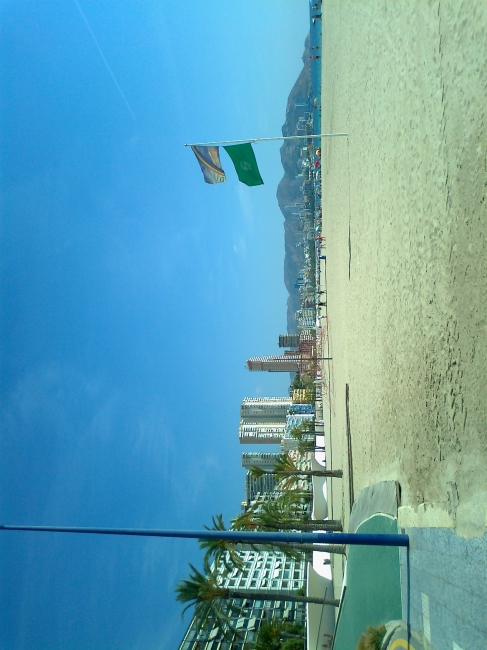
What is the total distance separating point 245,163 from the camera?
40.3 ft

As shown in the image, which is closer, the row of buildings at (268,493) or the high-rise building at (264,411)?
the row of buildings at (268,493)

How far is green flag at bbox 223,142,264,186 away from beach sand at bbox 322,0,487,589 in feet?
9.47

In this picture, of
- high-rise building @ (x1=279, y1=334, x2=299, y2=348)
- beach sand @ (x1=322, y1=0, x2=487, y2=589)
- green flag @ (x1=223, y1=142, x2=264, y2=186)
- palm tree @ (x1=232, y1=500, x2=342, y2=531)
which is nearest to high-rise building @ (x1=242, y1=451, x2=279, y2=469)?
high-rise building @ (x1=279, y1=334, x2=299, y2=348)

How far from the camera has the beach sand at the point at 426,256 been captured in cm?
580

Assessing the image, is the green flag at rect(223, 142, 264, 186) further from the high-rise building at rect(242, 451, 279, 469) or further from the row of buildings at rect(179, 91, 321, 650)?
the high-rise building at rect(242, 451, 279, 469)

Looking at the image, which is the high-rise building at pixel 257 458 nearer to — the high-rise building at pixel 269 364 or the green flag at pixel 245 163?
the high-rise building at pixel 269 364

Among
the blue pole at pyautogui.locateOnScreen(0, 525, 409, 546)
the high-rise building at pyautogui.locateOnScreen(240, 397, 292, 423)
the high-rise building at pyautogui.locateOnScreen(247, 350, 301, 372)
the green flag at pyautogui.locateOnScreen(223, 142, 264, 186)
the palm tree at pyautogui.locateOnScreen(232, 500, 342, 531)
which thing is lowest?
the palm tree at pyautogui.locateOnScreen(232, 500, 342, 531)

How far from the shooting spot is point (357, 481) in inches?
590

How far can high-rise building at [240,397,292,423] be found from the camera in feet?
360

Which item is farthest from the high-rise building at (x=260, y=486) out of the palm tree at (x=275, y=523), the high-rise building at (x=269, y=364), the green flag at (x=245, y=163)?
the green flag at (x=245, y=163)

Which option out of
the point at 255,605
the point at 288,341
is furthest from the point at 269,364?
the point at 255,605

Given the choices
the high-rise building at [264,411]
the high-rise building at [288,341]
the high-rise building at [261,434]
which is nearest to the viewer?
the high-rise building at [261,434]

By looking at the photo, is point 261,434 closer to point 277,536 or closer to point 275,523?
A: point 275,523

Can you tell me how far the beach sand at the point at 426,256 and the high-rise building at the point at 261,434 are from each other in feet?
A: 292
